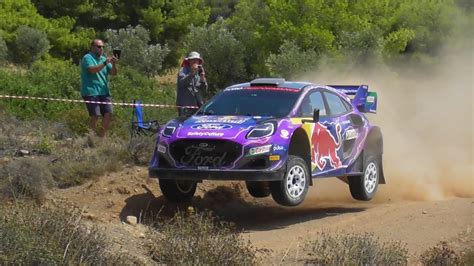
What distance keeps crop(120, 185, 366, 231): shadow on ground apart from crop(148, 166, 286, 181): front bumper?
0.51m

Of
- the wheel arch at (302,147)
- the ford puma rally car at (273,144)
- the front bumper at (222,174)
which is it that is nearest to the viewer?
the front bumper at (222,174)

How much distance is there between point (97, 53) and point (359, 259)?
24.3 feet

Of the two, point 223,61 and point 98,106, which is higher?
point 223,61

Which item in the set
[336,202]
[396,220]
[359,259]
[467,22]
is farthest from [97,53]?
[467,22]

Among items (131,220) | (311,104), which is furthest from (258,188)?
(131,220)

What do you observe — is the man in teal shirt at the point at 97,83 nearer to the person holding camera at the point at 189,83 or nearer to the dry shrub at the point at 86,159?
the dry shrub at the point at 86,159

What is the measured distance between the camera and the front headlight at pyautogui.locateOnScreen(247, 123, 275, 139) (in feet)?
37.2

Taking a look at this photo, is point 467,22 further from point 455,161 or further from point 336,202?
point 336,202

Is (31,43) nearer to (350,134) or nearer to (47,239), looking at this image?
(350,134)

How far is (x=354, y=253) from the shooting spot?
30.0 ft

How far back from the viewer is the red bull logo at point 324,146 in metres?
12.2

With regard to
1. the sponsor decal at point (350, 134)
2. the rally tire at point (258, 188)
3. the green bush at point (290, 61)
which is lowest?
the rally tire at point (258, 188)

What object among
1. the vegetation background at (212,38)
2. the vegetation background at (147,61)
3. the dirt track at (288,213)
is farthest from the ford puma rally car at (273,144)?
the vegetation background at (212,38)

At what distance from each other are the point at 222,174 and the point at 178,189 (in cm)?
152
